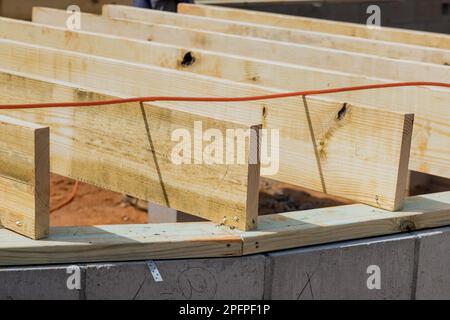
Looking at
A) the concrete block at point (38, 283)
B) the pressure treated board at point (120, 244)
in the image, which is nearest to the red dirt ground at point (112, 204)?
the pressure treated board at point (120, 244)

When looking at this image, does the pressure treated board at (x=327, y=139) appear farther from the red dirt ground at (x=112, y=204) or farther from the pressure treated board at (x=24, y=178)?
the red dirt ground at (x=112, y=204)

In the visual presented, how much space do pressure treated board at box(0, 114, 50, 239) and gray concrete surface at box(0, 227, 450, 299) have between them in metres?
0.20

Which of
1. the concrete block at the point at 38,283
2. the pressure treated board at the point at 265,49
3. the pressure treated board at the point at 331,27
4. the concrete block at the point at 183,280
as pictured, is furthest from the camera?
the pressure treated board at the point at 331,27

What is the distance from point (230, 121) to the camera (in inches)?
144

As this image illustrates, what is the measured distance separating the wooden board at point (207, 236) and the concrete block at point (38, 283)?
4 cm

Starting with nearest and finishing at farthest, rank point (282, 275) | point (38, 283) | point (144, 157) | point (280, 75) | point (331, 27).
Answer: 1. point (38, 283)
2. point (282, 275)
3. point (144, 157)
4. point (280, 75)
5. point (331, 27)

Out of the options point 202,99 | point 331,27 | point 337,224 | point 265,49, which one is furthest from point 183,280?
point 331,27

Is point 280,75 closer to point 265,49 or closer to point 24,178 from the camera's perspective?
point 265,49

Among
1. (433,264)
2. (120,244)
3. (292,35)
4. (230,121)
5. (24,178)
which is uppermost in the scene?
(292,35)

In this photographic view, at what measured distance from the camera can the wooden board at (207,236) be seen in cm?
348

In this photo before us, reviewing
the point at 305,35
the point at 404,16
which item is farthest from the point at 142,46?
the point at 404,16

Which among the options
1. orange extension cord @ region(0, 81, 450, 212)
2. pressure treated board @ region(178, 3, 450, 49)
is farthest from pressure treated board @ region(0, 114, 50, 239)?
pressure treated board @ region(178, 3, 450, 49)

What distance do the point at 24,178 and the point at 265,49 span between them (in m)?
2.73

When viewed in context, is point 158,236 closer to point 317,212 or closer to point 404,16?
point 317,212
